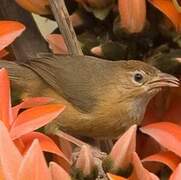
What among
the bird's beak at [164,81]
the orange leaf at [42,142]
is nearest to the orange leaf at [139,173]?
the orange leaf at [42,142]

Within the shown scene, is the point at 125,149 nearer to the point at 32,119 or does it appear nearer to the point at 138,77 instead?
the point at 32,119

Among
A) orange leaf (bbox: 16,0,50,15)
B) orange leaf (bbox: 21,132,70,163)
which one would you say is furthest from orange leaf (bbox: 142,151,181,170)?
orange leaf (bbox: 16,0,50,15)

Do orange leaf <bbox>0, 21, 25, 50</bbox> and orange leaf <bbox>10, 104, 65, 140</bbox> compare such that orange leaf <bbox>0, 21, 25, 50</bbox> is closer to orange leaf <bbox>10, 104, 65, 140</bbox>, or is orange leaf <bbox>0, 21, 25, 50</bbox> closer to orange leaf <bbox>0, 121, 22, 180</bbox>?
orange leaf <bbox>10, 104, 65, 140</bbox>

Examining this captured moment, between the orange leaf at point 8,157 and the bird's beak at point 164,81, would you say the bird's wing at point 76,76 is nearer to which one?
the bird's beak at point 164,81

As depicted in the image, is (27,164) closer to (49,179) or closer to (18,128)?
(49,179)

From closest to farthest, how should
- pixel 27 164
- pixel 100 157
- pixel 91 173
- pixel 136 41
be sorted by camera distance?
1. pixel 27 164
2. pixel 91 173
3. pixel 100 157
4. pixel 136 41

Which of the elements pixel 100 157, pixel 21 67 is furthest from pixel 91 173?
pixel 21 67
